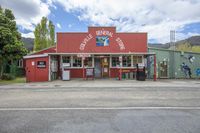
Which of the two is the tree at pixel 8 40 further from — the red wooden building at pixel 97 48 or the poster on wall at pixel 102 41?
the poster on wall at pixel 102 41

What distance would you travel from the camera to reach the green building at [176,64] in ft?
84.1

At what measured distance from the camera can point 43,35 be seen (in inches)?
1666

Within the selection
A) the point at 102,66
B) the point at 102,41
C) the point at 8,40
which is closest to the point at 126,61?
the point at 102,66

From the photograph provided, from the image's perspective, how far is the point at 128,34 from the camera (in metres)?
25.0

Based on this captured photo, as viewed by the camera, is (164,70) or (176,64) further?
(164,70)

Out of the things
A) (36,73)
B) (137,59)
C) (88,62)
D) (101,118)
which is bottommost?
(101,118)

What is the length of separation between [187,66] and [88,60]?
37.1ft

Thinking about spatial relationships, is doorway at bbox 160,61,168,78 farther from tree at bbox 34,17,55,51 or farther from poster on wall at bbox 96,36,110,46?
tree at bbox 34,17,55,51

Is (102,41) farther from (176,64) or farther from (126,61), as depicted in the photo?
(176,64)

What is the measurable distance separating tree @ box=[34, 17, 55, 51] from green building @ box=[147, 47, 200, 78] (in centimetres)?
2271

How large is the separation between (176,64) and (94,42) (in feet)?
31.9

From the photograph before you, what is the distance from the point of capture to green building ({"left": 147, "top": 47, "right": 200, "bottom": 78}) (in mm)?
25625

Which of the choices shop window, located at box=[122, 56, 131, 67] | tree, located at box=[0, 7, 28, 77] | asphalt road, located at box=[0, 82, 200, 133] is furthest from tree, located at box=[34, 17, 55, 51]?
asphalt road, located at box=[0, 82, 200, 133]

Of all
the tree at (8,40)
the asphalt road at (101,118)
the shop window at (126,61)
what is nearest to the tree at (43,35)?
the tree at (8,40)
